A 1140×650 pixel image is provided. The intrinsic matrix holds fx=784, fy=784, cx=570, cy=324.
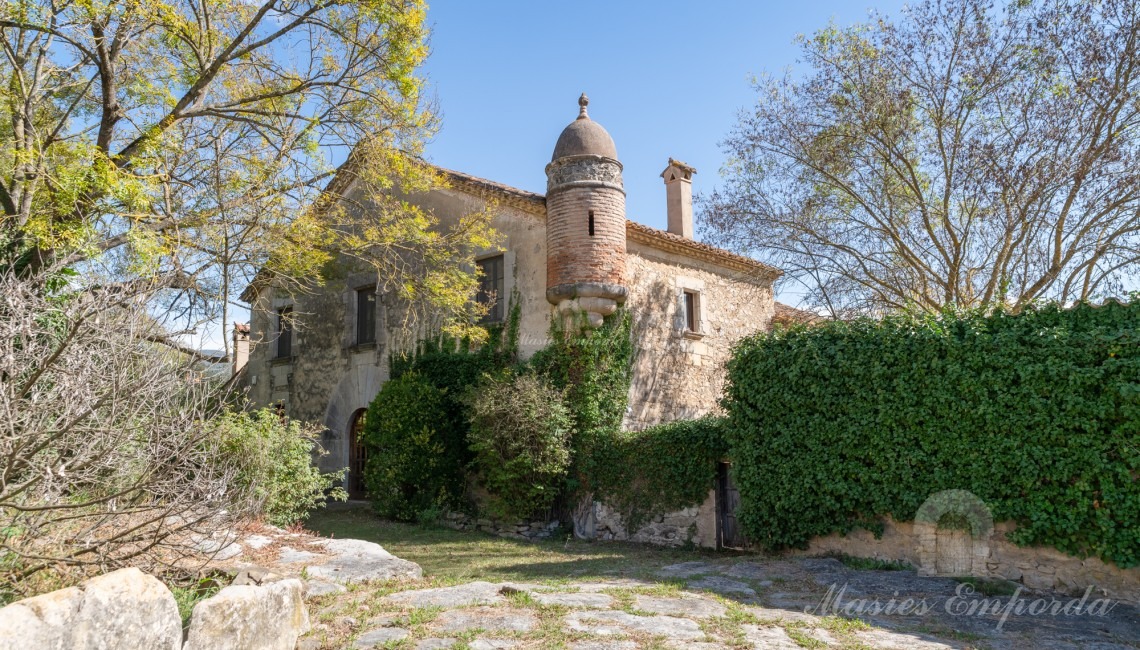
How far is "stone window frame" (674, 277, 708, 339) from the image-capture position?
15.3m

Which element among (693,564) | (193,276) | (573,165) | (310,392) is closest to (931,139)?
(573,165)

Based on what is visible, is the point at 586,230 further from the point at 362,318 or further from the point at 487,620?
the point at 487,620

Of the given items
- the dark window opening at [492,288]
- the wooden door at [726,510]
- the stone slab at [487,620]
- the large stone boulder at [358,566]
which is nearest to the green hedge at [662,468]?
the wooden door at [726,510]

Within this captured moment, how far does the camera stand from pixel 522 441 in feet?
41.7

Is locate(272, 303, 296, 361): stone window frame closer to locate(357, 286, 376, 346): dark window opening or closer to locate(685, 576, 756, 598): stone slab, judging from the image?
locate(357, 286, 376, 346): dark window opening

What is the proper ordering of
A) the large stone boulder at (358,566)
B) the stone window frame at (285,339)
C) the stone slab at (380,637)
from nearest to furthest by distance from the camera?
the stone slab at (380,637)
the large stone boulder at (358,566)
the stone window frame at (285,339)

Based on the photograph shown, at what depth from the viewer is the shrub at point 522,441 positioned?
1268 centimetres

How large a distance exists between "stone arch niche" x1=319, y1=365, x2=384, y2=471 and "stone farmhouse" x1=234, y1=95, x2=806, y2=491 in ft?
0.09

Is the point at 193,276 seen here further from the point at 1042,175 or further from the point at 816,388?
the point at 1042,175

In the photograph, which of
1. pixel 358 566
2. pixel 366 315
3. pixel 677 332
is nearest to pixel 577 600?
pixel 358 566

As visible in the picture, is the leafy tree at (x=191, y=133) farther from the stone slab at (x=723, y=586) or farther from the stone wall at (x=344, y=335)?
the stone slab at (x=723, y=586)

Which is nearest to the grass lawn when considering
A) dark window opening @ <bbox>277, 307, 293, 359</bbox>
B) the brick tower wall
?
the brick tower wall

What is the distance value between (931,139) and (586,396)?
745cm

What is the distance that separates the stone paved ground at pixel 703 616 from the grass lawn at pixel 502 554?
70 centimetres
